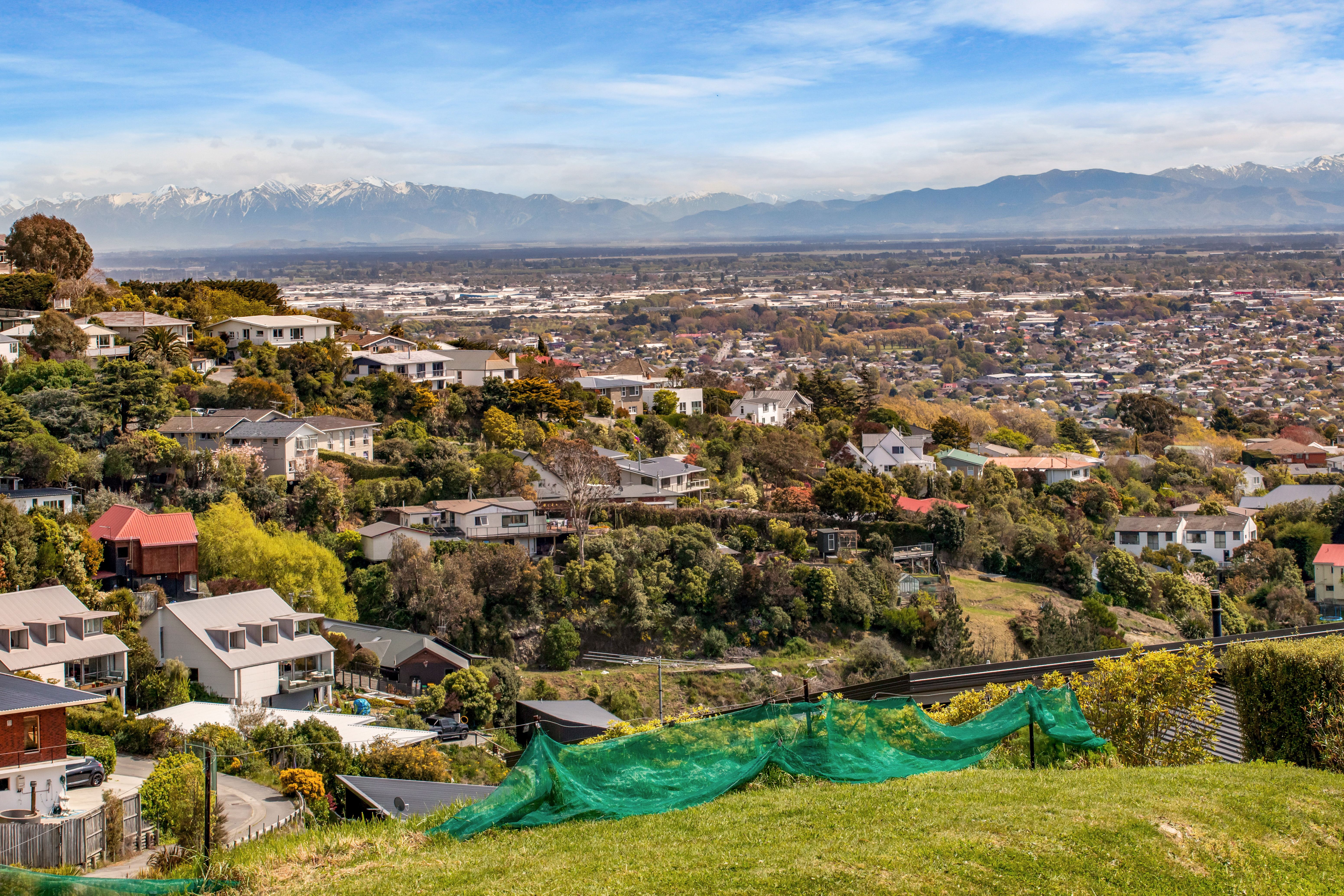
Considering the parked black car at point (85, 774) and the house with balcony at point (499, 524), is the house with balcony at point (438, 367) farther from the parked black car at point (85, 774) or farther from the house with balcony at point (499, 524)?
the parked black car at point (85, 774)

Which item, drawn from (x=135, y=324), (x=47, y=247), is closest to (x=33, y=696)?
(x=135, y=324)

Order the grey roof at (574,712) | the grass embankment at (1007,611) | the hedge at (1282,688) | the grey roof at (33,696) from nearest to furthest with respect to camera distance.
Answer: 1. the hedge at (1282,688)
2. the grey roof at (33,696)
3. the grey roof at (574,712)
4. the grass embankment at (1007,611)

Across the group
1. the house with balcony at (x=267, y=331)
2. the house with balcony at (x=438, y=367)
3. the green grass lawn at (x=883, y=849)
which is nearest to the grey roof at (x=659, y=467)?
the house with balcony at (x=438, y=367)

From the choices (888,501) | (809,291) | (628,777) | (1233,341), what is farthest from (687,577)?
(809,291)

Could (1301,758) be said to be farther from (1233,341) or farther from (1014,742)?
(1233,341)

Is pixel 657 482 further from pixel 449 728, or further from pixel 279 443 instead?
pixel 449 728

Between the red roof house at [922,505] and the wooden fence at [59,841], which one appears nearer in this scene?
the wooden fence at [59,841]

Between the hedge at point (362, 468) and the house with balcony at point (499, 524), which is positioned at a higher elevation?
the hedge at point (362, 468)
